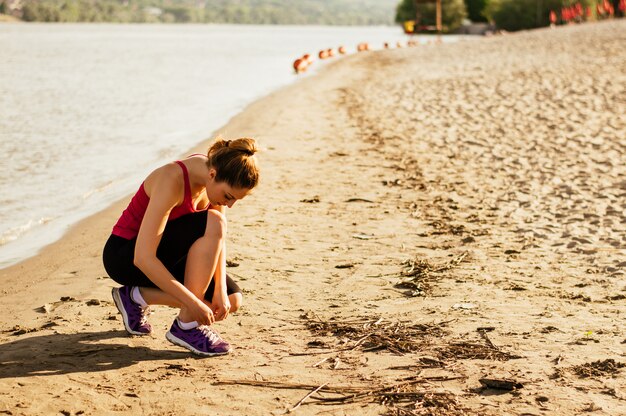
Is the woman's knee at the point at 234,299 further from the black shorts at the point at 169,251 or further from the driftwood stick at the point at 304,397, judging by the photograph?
the driftwood stick at the point at 304,397

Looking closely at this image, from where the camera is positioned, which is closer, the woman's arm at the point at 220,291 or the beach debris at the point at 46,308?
the woman's arm at the point at 220,291

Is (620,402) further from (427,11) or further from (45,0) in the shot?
(45,0)

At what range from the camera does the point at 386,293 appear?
549 centimetres

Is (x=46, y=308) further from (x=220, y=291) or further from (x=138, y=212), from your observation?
(x=220, y=291)

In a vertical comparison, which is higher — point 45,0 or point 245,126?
point 45,0

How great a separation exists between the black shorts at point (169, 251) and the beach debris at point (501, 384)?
59.2 inches

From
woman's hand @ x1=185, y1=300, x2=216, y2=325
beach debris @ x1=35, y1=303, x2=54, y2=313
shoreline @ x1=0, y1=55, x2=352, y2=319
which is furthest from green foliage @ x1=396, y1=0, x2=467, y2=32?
woman's hand @ x1=185, y1=300, x2=216, y2=325

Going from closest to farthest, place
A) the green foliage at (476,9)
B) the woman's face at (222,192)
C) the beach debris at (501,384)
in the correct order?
the beach debris at (501,384), the woman's face at (222,192), the green foliage at (476,9)

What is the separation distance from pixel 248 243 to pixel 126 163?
552 cm

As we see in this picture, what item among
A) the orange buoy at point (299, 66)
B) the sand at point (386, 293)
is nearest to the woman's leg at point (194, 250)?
the sand at point (386, 293)

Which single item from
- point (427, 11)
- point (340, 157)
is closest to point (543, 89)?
point (340, 157)

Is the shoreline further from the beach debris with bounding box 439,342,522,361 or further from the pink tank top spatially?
the beach debris with bounding box 439,342,522,361

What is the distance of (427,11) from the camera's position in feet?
289

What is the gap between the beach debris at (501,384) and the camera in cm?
391
